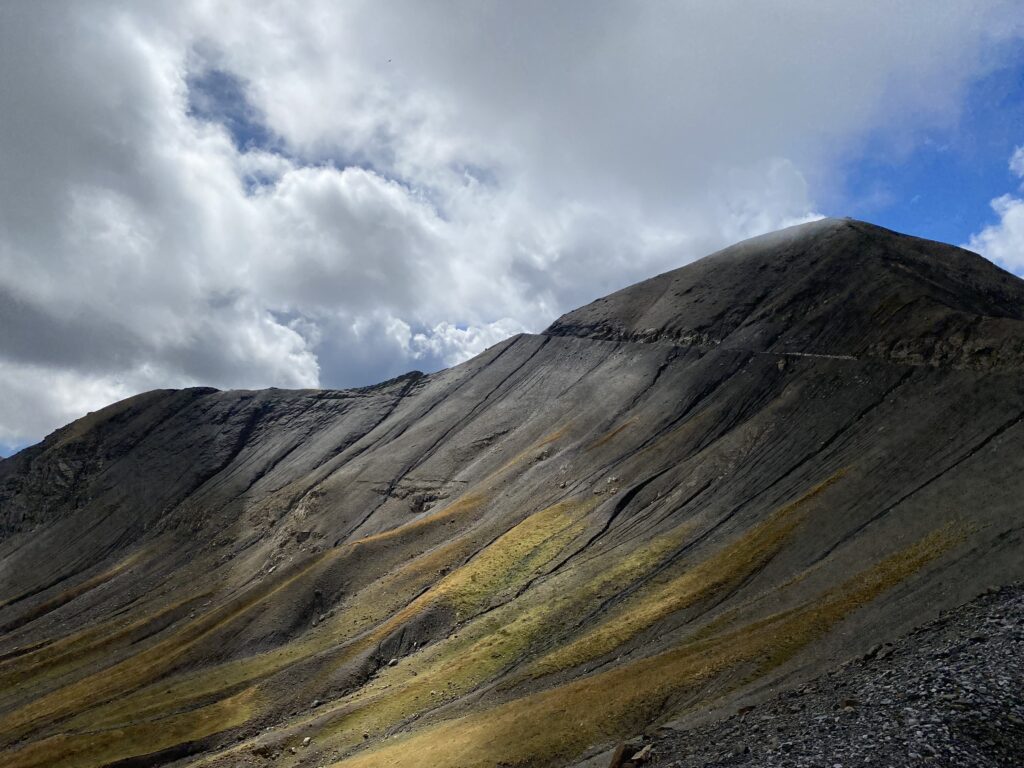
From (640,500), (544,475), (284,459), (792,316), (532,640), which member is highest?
(284,459)

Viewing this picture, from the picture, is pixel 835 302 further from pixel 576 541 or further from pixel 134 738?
pixel 134 738

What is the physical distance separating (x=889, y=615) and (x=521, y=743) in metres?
22.1

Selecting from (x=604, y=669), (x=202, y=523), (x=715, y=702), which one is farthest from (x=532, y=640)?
(x=202, y=523)

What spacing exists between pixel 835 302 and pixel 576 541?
175ft

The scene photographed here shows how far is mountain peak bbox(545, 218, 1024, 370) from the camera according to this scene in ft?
Answer: 246

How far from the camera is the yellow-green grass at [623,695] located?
129ft

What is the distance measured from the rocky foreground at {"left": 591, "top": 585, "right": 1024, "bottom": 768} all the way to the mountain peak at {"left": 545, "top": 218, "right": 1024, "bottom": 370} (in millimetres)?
45205

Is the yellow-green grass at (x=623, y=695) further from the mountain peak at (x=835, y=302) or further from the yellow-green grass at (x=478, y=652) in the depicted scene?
the mountain peak at (x=835, y=302)

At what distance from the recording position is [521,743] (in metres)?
40.6

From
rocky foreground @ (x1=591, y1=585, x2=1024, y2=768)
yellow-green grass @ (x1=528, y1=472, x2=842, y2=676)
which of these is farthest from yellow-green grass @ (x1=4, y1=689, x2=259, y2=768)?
rocky foreground @ (x1=591, y1=585, x2=1024, y2=768)

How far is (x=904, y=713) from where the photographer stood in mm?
23953

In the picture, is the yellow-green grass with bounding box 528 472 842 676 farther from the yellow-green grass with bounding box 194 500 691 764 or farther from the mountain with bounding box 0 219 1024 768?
the yellow-green grass with bounding box 194 500 691 764

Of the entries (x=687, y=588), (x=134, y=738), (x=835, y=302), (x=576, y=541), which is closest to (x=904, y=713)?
(x=687, y=588)

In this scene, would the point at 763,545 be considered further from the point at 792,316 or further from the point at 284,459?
the point at 284,459
